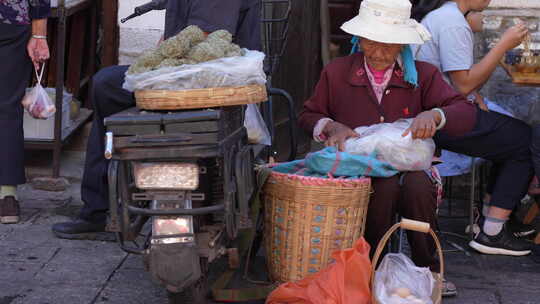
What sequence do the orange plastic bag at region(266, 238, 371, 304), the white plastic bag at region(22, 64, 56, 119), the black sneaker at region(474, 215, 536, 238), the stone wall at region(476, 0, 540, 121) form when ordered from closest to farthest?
the orange plastic bag at region(266, 238, 371, 304)
the white plastic bag at region(22, 64, 56, 119)
the black sneaker at region(474, 215, 536, 238)
the stone wall at region(476, 0, 540, 121)

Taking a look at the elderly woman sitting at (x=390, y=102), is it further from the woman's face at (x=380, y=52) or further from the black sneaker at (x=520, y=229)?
the black sneaker at (x=520, y=229)

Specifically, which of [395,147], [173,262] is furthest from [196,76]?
[395,147]

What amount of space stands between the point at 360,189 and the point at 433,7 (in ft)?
8.11

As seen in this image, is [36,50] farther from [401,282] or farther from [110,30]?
[401,282]

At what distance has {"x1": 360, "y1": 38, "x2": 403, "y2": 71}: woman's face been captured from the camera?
4.09 meters

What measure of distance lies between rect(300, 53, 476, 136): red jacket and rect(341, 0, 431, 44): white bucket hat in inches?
8.8

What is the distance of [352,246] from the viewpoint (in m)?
3.96

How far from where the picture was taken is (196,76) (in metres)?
3.47

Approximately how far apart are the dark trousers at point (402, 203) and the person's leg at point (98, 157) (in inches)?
50.3

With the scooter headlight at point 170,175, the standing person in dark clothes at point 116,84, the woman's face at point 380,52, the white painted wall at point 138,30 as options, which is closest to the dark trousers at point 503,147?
the woman's face at point 380,52

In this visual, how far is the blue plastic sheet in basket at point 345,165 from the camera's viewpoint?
12.8 feet

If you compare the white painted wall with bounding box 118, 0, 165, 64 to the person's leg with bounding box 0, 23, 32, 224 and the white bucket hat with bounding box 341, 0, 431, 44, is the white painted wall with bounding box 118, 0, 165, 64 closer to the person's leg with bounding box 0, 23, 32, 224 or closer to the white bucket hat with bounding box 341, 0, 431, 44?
the person's leg with bounding box 0, 23, 32, 224

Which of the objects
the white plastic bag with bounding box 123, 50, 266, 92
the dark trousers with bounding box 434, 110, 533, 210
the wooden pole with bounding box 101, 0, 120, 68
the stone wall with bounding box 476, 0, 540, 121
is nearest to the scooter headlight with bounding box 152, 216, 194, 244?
the white plastic bag with bounding box 123, 50, 266, 92

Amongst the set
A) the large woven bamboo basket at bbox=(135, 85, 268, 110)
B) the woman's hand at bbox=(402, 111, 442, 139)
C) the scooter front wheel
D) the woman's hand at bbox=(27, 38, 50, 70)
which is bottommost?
the scooter front wheel
